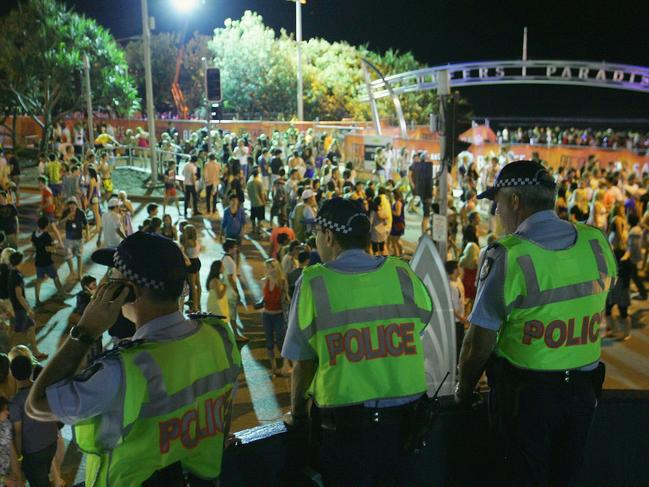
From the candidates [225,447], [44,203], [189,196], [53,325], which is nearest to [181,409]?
[225,447]

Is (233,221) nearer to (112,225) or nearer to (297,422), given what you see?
(112,225)

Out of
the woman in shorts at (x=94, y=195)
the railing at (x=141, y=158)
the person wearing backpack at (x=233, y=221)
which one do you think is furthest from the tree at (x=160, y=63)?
the person wearing backpack at (x=233, y=221)

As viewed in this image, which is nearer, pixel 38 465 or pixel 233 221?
pixel 38 465

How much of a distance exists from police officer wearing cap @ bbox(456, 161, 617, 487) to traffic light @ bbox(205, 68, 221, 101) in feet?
63.7

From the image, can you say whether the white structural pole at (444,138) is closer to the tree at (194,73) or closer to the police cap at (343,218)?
the police cap at (343,218)

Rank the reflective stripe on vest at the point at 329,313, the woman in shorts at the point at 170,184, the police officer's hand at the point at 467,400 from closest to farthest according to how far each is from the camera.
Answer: the reflective stripe on vest at the point at 329,313 < the police officer's hand at the point at 467,400 < the woman in shorts at the point at 170,184

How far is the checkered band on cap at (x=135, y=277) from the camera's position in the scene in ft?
7.42

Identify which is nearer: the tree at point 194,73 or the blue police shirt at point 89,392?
the blue police shirt at point 89,392

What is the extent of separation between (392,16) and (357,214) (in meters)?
83.7

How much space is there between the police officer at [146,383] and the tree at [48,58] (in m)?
30.8

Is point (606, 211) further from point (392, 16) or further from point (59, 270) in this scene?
point (392, 16)

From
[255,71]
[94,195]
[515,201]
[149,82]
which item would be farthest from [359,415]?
[255,71]

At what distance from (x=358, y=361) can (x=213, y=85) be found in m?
20.0

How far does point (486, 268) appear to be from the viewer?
278cm
